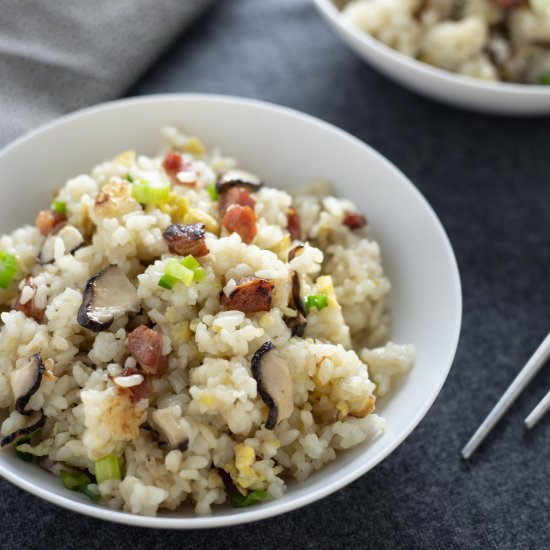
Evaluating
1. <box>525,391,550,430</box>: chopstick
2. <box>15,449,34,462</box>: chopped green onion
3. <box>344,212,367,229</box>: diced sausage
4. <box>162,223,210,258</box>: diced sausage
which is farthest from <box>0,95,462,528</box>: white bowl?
<box>162,223,210,258</box>: diced sausage

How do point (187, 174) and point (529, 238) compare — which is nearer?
point (187, 174)

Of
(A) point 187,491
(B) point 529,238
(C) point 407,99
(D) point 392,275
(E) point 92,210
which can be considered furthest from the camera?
(C) point 407,99

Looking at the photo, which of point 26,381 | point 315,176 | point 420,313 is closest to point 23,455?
point 26,381

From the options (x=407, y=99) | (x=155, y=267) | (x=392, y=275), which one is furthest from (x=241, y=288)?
(x=407, y=99)

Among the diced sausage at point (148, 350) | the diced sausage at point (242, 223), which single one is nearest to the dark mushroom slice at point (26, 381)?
the diced sausage at point (148, 350)

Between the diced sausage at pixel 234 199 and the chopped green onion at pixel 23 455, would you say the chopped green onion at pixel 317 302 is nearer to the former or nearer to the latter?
the diced sausage at pixel 234 199

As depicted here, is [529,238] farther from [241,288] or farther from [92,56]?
[92,56]
